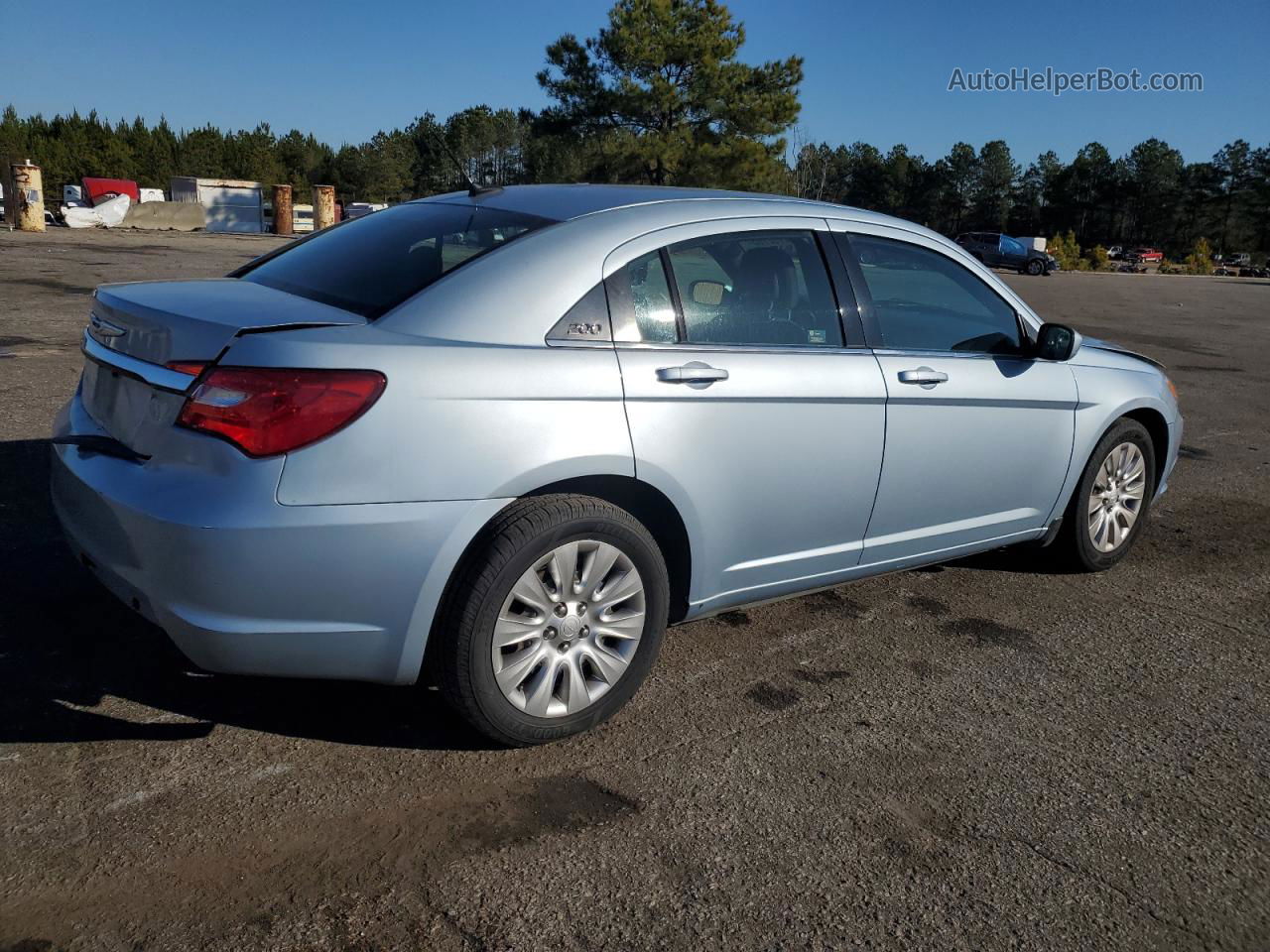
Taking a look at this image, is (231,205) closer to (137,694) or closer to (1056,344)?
(1056,344)

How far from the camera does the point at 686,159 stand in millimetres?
46438

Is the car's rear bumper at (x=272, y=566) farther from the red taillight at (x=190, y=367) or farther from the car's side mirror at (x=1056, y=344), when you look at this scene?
the car's side mirror at (x=1056, y=344)

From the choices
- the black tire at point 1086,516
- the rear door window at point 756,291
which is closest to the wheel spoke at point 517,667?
the rear door window at point 756,291

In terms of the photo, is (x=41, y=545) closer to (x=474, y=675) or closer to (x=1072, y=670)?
(x=474, y=675)

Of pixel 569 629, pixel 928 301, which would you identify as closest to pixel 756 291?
pixel 928 301

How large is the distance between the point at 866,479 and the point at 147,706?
247 centimetres

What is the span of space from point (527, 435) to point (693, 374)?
63 cm

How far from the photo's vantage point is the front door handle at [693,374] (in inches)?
129

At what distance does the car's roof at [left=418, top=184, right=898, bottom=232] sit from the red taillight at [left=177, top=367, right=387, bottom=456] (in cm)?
103

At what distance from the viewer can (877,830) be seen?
2.87m

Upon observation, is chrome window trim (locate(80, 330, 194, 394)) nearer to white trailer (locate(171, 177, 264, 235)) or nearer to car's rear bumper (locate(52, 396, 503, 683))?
car's rear bumper (locate(52, 396, 503, 683))

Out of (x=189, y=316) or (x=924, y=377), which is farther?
(x=924, y=377)

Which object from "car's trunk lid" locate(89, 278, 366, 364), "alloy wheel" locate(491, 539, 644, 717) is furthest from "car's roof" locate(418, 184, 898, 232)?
"alloy wheel" locate(491, 539, 644, 717)

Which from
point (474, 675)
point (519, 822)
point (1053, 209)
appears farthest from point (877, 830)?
point (1053, 209)
